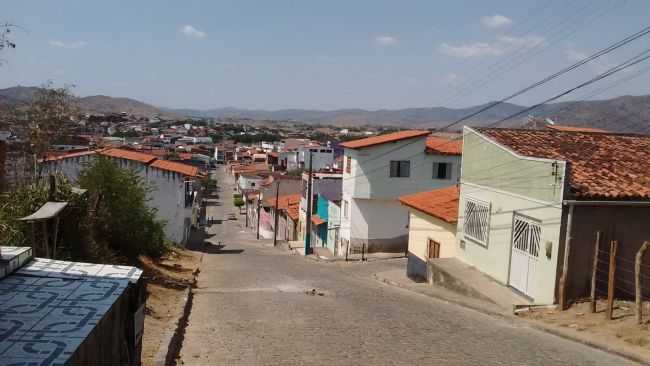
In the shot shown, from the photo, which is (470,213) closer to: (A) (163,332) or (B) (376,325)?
(B) (376,325)

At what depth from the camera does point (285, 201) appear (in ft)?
179

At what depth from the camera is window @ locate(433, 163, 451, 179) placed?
3516 centimetres

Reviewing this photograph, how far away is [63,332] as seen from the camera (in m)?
4.71

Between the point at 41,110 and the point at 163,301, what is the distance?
12.6m

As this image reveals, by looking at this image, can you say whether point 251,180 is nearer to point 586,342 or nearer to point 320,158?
point 320,158

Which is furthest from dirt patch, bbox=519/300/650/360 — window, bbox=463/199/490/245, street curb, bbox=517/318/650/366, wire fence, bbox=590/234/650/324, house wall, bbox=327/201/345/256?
house wall, bbox=327/201/345/256

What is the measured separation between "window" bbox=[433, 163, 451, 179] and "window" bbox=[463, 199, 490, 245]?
53.6 ft

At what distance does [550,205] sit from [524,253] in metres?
1.90


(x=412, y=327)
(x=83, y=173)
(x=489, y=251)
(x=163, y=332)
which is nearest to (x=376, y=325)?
(x=412, y=327)

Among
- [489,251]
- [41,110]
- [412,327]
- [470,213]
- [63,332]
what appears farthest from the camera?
[41,110]

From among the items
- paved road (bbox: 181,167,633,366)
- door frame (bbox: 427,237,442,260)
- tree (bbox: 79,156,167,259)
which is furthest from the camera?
door frame (bbox: 427,237,442,260)

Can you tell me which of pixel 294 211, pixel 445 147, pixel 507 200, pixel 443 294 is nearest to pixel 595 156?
pixel 507 200

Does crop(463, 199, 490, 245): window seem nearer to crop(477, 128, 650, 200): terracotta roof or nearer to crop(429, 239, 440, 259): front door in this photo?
crop(477, 128, 650, 200): terracotta roof

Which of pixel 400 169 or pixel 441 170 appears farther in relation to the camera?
pixel 441 170
